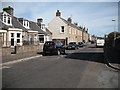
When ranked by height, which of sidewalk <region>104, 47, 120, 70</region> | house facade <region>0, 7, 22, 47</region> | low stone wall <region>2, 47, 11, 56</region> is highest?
house facade <region>0, 7, 22, 47</region>

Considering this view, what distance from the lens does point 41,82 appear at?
32.1ft

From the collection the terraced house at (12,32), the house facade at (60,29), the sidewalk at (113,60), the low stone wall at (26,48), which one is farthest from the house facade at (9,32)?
the house facade at (60,29)

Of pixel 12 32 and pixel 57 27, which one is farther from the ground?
pixel 57 27

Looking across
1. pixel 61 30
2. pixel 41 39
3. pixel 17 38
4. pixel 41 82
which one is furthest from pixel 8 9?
pixel 41 82

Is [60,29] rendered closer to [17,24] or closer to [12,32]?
[17,24]

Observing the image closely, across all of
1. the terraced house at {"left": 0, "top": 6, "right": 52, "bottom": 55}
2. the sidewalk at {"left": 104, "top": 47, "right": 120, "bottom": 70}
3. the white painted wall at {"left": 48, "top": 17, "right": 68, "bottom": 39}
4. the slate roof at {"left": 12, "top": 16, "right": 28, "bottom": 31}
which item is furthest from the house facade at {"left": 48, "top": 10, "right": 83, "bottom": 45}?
the sidewalk at {"left": 104, "top": 47, "right": 120, "bottom": 70}

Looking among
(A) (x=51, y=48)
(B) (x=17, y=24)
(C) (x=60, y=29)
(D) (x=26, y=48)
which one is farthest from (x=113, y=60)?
(C) (x=60, y=29)

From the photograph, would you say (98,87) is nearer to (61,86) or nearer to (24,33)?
(61,86)

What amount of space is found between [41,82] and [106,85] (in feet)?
9.23

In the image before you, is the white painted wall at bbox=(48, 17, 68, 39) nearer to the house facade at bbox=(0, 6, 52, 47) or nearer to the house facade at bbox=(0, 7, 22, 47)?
the house facade at bbox=(0, 6, 52, 47)

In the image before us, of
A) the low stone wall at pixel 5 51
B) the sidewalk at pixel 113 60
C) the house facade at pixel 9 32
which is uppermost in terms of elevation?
the house facade at pixel 9 32

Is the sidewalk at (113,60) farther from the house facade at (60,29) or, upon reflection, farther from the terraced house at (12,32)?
the house facade at (60,29)

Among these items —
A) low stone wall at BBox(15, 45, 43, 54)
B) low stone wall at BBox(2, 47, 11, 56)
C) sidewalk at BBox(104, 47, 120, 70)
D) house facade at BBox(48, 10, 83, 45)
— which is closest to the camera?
sidewalk at BBox(104, 47, 120, 70)

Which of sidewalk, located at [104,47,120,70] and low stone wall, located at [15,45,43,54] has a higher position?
low stone wall, located at [15,45,43,54]
